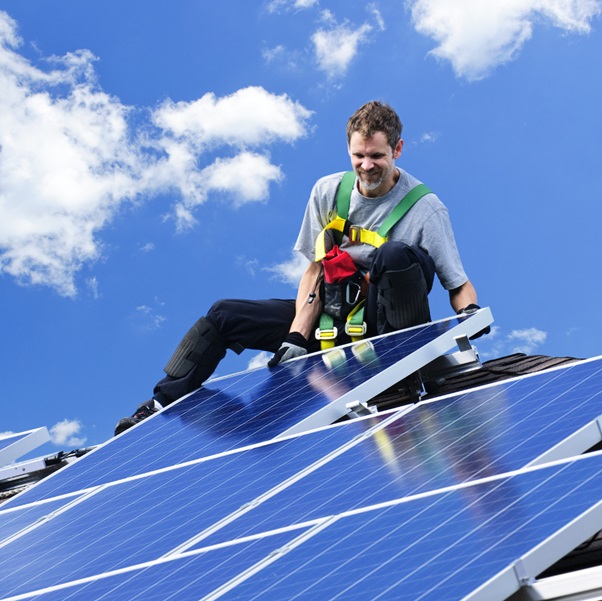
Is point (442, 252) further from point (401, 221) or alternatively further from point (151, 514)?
point (151, 514)

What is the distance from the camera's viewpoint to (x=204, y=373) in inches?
398

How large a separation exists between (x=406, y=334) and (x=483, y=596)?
16.9ft

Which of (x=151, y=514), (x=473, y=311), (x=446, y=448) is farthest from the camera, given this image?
(x=473, y=311)

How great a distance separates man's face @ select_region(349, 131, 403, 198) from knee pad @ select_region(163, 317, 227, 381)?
6.17 ft

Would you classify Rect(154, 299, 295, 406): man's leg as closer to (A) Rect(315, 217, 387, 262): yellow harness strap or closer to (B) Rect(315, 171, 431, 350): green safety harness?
(B) Rect(315, 171, 431, 350): green safety harness

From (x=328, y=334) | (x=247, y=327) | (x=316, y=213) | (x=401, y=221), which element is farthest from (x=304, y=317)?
(x=401, y=221)

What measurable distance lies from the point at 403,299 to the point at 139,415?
264 centimetres

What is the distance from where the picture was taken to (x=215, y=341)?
33.3 ft

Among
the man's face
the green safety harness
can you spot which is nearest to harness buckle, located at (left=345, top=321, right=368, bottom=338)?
the green safety harness

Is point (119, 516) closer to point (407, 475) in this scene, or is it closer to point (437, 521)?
point (407, 475)

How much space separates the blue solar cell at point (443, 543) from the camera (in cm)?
402

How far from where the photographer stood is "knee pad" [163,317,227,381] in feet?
32.9

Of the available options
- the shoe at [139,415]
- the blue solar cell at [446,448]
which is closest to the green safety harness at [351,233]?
the shoe at [139,415]

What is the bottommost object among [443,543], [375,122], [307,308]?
[443,543]
